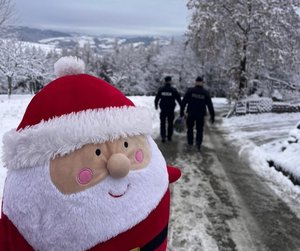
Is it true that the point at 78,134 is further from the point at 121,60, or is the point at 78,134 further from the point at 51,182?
the point at 121,60

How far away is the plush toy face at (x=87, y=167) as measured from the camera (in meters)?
1.68

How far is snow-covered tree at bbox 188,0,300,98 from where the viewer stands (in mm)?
17609

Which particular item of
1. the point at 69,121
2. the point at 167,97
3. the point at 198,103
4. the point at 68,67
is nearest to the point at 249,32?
the point at 167,97

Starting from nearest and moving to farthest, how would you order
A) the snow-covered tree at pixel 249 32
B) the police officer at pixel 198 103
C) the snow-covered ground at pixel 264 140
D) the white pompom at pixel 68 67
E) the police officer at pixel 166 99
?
the white pompom at pixel 68 67
the snow-covered ground at pixel 264 140
the police officer at pixel 198 103
the police officer at pixel 166 99
the snow-covered tree at pixel 249 32

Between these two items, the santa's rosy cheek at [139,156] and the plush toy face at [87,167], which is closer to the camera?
the plush toy face at [87,167]

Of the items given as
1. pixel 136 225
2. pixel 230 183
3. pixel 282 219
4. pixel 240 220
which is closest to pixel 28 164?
pixel 136 225

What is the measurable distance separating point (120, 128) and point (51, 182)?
418 millimetres

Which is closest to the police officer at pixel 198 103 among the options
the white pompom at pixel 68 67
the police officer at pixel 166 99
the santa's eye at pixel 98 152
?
the police officer at pixel 166 99

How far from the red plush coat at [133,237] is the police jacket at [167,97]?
7383 mm

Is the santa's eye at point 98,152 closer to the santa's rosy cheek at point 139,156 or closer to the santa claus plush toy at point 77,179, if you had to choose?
the santa claus plush toy at point 77,179

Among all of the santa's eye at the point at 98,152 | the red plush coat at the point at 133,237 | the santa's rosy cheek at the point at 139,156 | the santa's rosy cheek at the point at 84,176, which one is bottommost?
the red plush coat at the point at 133,237

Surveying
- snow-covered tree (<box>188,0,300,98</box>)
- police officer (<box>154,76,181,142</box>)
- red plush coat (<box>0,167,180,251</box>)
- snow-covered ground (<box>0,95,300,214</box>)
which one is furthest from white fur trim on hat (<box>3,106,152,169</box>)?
snow-covered tree (<box>188,0,300,98</box>)

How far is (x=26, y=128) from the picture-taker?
5.88ft

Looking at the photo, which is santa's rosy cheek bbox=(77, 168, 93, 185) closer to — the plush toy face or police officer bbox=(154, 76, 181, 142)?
the plush toy face
